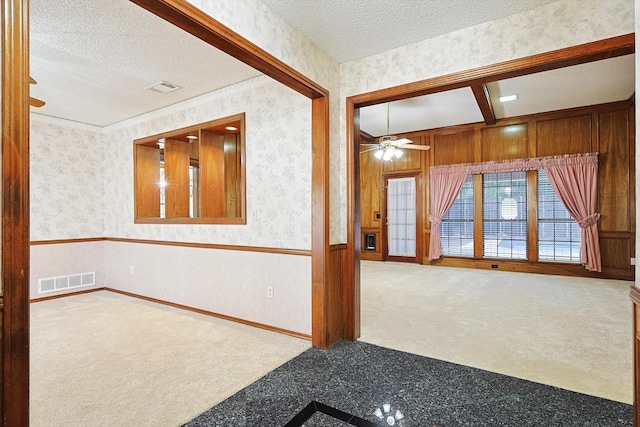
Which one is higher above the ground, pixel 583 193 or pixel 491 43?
pixel 491 43

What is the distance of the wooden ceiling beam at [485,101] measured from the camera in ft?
14.6

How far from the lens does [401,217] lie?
777cm

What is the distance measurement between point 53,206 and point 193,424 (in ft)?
15.1

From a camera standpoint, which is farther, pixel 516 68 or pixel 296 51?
pixel 296 51

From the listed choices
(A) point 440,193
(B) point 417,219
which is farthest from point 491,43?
(B) point 417,219

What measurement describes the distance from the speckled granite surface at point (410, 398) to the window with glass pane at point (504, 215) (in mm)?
4767

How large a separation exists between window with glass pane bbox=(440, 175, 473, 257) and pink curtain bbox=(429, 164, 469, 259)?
0.44 feet

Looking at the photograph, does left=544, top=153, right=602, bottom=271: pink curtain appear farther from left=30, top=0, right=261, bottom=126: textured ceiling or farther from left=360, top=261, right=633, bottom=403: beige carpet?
left=30, top=0, right=261, bottom=126: textured ceiling

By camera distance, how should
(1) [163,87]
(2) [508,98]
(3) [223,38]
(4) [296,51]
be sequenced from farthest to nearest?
(2) [508,98]
(1) [163,87]
(4) [296,51]
(3) [223,38]

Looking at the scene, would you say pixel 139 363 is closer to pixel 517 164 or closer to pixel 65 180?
pixel 65 180

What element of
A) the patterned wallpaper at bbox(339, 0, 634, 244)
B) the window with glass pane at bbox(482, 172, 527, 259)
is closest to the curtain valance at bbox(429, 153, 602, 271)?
the window with glass pane at bbox(482, 172, 527, 259)

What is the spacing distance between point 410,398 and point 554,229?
5480mm

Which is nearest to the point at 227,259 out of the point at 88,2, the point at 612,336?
the point at 88,2

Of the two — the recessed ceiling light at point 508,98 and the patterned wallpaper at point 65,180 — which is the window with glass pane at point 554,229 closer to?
the recessed ceiling light at point 508,98
